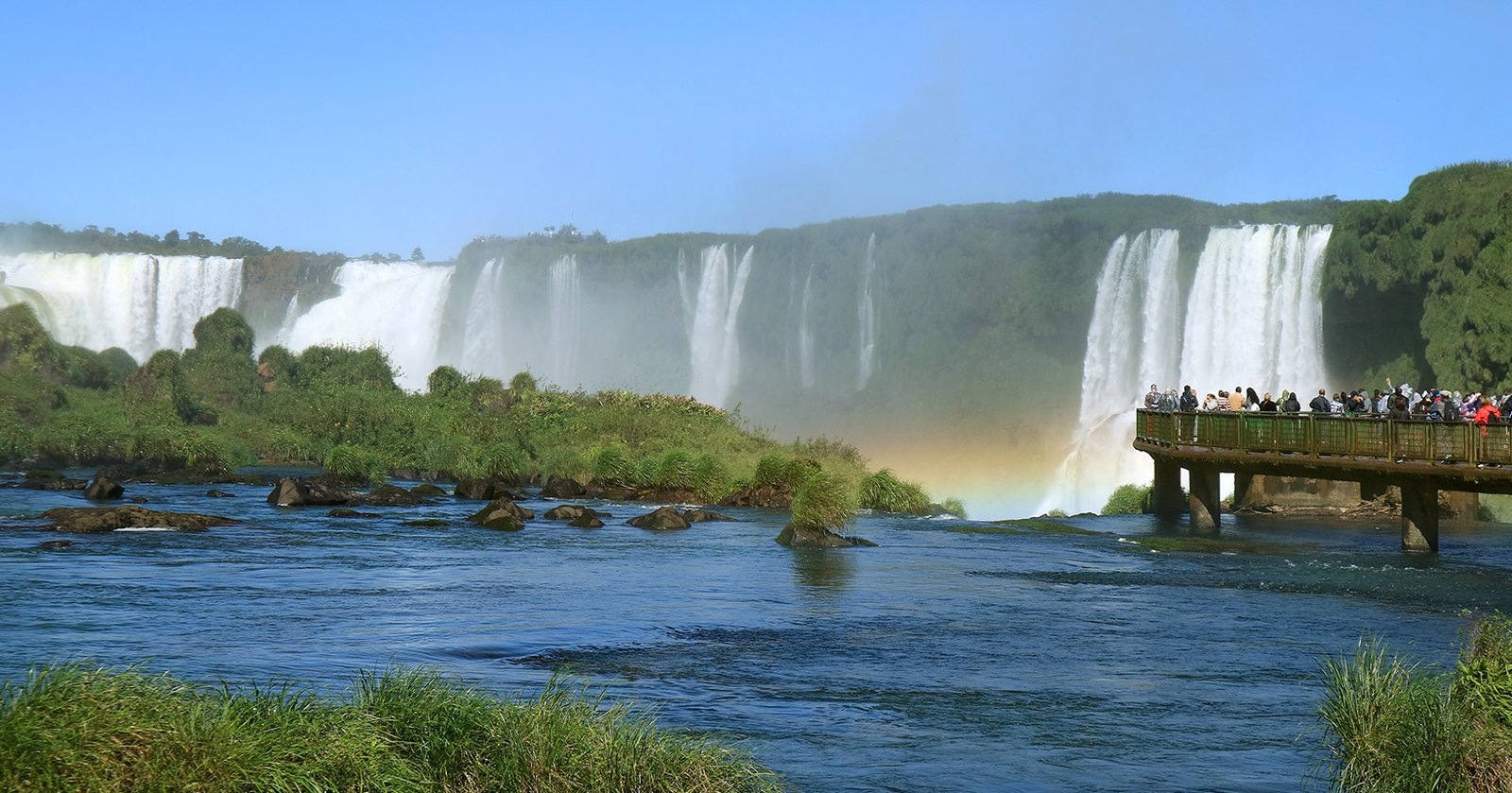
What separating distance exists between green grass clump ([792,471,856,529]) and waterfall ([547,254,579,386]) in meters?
62.9

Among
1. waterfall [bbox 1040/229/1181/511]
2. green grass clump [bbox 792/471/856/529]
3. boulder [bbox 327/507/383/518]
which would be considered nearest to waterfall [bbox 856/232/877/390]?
waterfall [bbox 1040/229/1181/511]

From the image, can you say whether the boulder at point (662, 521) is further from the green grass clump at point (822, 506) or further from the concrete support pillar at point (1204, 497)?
the concrete support pillar at point (1204, 497)

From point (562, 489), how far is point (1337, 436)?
73.3 ft

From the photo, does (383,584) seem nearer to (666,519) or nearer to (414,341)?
(666,519)

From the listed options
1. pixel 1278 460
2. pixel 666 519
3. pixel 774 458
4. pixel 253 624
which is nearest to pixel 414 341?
pixel 774 458

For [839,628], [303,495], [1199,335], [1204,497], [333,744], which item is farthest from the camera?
[1199,335]

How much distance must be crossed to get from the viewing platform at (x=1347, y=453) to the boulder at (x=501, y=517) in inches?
629

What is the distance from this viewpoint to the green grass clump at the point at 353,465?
5078cm

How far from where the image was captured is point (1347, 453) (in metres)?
32.6

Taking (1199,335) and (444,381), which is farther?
(444,381)

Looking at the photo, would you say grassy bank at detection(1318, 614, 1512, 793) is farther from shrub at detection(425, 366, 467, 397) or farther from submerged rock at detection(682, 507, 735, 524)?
shrub at detection(425, 366, 467, 397)

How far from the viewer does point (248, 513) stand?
37.8 meters

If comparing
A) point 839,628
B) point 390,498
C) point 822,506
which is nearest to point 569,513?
point 390,498

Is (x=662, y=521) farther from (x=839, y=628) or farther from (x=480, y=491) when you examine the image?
(x=839, y=628)
